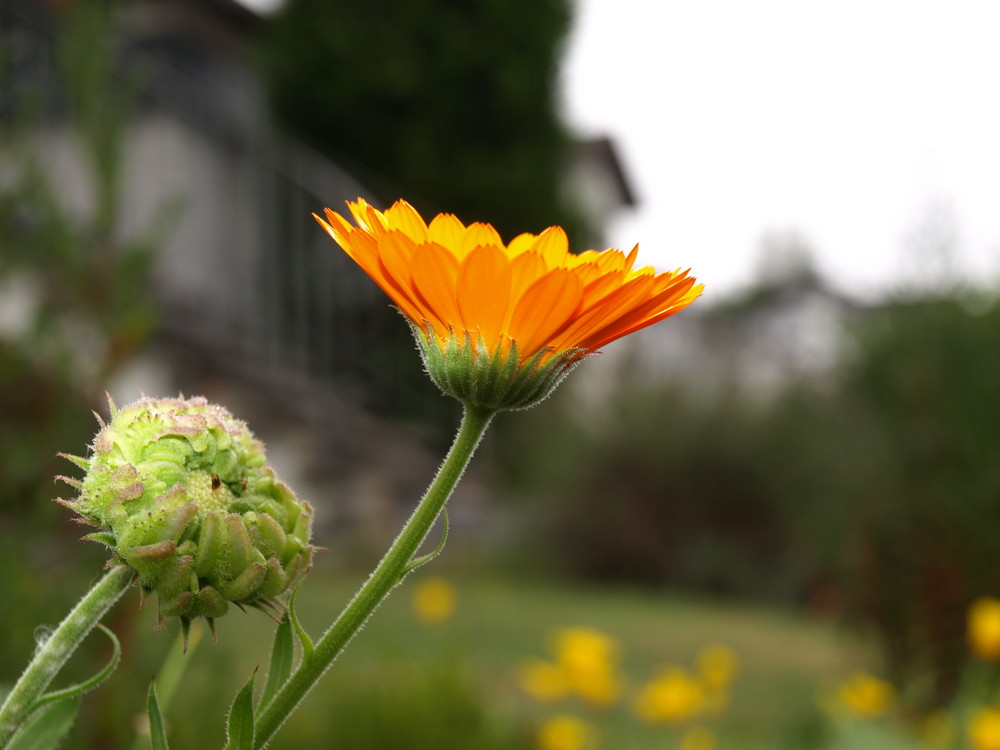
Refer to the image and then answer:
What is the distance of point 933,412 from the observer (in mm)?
5047

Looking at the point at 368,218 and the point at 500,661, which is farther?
the point at 500,661

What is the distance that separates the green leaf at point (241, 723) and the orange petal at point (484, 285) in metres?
0.22

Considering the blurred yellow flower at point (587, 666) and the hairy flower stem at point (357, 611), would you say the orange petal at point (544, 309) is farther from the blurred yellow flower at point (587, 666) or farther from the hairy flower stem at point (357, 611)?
the blurred yellow flower at point (587, 666)

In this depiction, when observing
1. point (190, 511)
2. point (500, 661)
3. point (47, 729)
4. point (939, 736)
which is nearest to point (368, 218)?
point (190, 511)

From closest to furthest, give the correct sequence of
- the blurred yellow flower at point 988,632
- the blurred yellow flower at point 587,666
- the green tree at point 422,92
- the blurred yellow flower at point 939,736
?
the blurred yellow flower at point 988,632 → the blurred yellow flower at point 939,736 → the blurred yellow flower at point 587,666 → the green tree at point 422,92

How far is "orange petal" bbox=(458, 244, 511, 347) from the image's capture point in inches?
21.8

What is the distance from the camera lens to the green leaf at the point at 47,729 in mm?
599

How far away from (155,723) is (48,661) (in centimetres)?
6

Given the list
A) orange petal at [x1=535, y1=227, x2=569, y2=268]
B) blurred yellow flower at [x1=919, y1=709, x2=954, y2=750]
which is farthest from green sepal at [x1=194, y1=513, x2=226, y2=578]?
blurred yellow flower at [x1=919, y1=709, x2=954, y2=750]

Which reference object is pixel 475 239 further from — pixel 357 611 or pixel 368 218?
pixel 357 611

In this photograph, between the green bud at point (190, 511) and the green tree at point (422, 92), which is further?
the green tree at point (422, 92)

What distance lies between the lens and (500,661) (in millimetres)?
5883

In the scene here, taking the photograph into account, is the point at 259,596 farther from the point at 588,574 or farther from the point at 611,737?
the point at 588,574

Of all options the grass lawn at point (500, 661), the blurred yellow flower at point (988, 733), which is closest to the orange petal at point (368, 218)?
the grass lawn at point (500, 661)
